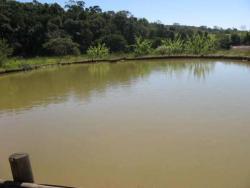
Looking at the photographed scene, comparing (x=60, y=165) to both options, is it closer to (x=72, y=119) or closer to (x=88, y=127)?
(x=88, y=127)

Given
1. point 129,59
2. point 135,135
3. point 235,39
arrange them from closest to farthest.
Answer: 1. point 135,135
2. point 129,59
3. point 235,39

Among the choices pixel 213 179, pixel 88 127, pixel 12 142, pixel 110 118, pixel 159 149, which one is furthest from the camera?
pixel 110 118

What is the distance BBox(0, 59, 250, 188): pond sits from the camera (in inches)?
135

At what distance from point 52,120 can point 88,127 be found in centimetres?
104

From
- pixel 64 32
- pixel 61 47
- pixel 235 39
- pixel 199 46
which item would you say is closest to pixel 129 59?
pixel 199 46

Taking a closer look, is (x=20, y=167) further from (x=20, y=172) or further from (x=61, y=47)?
(x=61, y=47)

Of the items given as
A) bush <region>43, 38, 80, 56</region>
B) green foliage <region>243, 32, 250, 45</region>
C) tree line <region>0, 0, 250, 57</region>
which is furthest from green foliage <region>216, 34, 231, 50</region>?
bush <region>43, 38, 80, 56</region>

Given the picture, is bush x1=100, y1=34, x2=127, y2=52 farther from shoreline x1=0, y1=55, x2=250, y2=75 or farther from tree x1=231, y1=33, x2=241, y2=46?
tree x1=231, y1=33, x2=241, y2=46

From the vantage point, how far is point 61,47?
21828 mm

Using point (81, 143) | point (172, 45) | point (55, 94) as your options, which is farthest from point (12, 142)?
point (172, 45)

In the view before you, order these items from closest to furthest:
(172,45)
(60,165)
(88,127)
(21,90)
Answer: (60,165), (88,127), (21,90), (172,45)

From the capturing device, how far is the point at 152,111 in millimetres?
6082

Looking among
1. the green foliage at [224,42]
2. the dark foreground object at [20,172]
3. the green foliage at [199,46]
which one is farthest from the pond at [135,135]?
the green foliage at [224,42]

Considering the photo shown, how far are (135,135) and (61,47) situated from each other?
18.1 m
